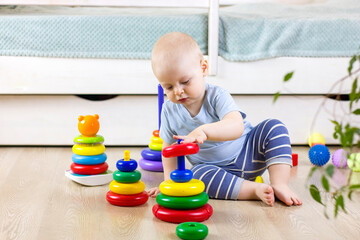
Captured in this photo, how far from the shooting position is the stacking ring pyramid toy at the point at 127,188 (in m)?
1.24

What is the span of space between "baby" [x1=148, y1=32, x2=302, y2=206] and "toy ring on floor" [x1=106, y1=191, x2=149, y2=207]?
3.3 inches

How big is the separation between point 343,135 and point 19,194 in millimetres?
1033

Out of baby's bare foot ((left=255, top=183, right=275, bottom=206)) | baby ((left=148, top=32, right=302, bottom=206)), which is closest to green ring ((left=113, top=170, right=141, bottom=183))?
baby ((left=148, top=32, right=302, bottom=206))

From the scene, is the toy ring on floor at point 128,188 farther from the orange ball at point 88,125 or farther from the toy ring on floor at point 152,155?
the toy ring on floor at point 152,155

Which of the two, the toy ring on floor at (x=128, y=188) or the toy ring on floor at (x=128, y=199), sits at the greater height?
the toy ring on floor at (x=128, y=188)

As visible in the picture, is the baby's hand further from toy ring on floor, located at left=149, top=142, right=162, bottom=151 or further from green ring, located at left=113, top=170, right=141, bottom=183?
toy ring on floor, located at left=149, top=142, right=162, bottom=151

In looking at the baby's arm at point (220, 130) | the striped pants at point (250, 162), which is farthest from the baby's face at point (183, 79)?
the striped pants at point (250, 162)

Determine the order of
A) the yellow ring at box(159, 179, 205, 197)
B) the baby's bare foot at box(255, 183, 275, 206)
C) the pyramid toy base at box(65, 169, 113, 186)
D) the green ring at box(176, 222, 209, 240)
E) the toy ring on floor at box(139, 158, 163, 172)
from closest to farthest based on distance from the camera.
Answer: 1. the green ring at box(176, 222, 209, 240)
2. the yellow ring at box(159, 179, 205, 197)
3. the baby's bare foot at box(255, 183, 275, 206)
4. the pyramid toy base at box(65, 169, 113, 186)
5. the toy ring on floor at box(139, 158, 163, 172)

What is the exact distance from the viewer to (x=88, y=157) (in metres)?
1.42

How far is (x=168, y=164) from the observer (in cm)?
133

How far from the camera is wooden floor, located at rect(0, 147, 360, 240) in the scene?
3.49 ft

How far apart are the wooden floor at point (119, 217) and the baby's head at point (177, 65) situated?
0.31 m

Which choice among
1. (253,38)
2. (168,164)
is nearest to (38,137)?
(168,164)

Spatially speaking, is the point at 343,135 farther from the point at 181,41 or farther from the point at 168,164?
the point at 168,164
